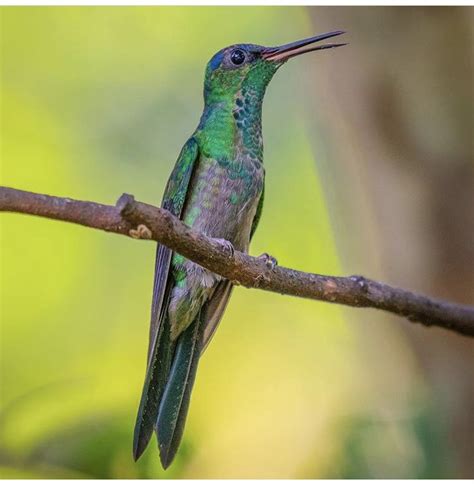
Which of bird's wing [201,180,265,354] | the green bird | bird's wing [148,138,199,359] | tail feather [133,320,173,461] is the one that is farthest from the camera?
bird's wing [201,180,265,354]

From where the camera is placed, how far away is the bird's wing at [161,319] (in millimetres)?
1729

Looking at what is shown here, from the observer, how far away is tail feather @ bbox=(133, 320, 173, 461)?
1.70 meters

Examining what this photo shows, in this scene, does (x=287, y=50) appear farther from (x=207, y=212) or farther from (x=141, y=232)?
(x=141, y=232)

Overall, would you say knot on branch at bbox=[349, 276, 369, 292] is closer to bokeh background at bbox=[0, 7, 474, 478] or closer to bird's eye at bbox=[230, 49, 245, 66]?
bokeh background at bbox=[0, 7, 474, 478]

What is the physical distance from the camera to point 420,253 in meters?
2.01

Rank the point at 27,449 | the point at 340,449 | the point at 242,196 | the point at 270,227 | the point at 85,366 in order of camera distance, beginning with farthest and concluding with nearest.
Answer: the point at 270,227 → the point at 85,366 → the point at 242,196 → the point at 340,449 → the point at 27,449

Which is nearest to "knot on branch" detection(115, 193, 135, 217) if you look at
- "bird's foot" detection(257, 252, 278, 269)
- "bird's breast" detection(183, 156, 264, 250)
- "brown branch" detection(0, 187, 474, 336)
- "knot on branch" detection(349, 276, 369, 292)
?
"brown branch" detection(0, 187, 474, 336)

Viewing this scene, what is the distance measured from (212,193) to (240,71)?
0.35 m

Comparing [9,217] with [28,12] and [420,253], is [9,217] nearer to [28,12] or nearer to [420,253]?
[28,12]

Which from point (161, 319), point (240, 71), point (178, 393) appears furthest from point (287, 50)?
point (178, 393)

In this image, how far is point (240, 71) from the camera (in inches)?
80.6

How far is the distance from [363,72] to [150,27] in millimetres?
601

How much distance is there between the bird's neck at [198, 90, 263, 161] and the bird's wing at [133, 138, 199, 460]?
0.06 meters

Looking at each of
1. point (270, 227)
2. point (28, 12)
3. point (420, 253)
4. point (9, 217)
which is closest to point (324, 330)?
point (270, 227)
